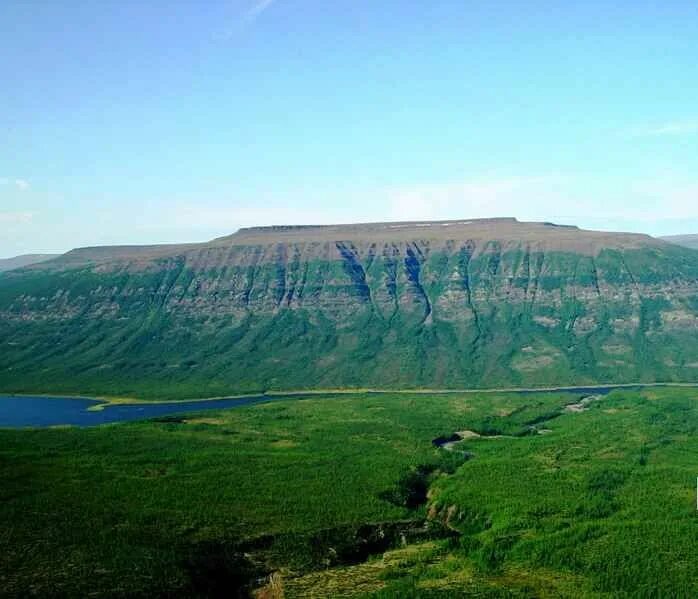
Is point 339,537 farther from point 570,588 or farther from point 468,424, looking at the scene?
point 468,424

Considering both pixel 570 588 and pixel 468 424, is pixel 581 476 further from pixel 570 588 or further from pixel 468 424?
pixel 468 424

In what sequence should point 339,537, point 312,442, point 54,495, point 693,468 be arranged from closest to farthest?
point 339,537 → point 54,495 → point 693,468 → point 312,442

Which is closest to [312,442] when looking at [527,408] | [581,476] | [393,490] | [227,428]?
[227,428]

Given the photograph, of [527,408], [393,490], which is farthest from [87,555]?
[527,408]

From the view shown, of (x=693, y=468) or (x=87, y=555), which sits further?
(x=693, y=468)

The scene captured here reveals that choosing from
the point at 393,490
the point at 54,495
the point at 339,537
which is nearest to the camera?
the point at 339,537

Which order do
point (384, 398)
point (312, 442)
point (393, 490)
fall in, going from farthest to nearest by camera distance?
point (384, 398) < point (312, 442) < point (393, 490)
